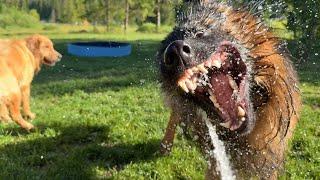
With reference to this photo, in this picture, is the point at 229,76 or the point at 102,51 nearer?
the point at 229,76

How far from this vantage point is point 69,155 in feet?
16.3

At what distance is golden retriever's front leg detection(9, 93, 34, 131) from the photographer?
6297 millimetres

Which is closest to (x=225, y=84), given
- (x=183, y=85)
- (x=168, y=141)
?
(x=183, y=85)

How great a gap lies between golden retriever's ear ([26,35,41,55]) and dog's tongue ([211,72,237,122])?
6.20 m

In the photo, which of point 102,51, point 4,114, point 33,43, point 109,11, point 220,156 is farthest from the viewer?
point 109,11

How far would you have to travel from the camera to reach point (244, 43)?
89.9 inches

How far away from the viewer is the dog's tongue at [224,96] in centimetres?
217

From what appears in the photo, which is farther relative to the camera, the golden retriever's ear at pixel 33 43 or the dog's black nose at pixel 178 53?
the golden retriever's ear at pixel 33 43

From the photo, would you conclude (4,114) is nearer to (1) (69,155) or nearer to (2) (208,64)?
(1) (69,155)

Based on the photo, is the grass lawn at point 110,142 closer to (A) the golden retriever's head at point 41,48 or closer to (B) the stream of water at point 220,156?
(B) the stream of water at point 220,156

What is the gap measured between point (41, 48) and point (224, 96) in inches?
253

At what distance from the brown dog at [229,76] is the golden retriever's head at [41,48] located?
5879 millimetres

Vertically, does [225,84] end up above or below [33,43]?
above

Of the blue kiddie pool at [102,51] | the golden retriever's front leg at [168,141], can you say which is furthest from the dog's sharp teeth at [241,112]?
the blue kiddie pool at [102,51]
